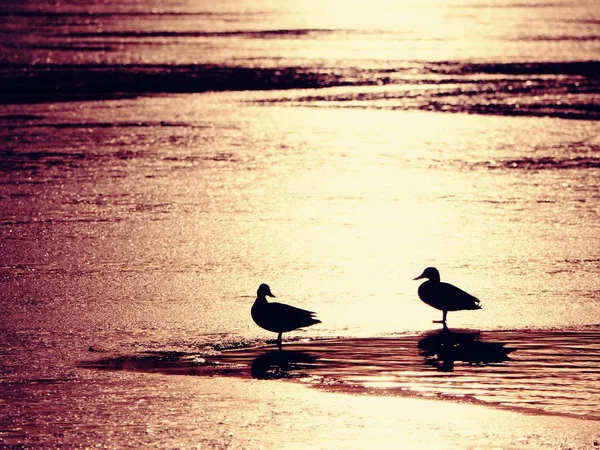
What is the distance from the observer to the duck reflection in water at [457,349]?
8.44 meters

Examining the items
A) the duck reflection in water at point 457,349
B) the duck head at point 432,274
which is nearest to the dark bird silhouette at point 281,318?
the duck reflection in water at point 457,349

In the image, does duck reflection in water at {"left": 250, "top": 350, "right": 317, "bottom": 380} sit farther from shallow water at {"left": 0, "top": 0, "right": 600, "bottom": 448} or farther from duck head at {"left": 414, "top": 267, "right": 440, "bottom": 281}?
duck head at {"left": 414, "top": 267, "right": 440, "bottom": 281}

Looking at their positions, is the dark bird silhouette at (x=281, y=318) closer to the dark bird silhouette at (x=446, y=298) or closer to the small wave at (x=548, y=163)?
the dark bird silhouette at (x=446, y=298)

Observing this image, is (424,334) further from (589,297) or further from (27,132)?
(27,132)

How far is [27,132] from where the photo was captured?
731 inches

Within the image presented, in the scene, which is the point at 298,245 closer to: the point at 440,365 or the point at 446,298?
the point at 446,298

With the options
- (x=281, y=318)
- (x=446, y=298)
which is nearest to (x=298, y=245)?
(x=446, y=298)

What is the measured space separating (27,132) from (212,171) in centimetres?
419

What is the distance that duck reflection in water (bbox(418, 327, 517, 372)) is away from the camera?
27.7 feet

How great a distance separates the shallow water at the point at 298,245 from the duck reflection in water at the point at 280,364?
34 millimetres

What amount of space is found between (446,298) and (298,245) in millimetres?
2719

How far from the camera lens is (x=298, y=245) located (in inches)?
471

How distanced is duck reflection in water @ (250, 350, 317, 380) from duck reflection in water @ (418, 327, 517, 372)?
2.74 ft

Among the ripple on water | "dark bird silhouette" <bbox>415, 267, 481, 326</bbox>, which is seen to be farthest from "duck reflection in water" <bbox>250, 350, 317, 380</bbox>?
"dark bird silhouette" <bbox>415, 267, 481, 326</bbox>
